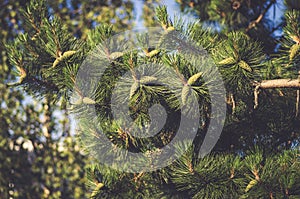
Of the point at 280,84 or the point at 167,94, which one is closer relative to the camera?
the point at 167,94

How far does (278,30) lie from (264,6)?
0.18 meters

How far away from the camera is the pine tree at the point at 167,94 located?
5.41 feet

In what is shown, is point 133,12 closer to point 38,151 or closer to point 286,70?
point 38,151

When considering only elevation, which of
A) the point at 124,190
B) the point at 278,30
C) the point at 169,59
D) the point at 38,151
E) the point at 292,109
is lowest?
the point at 38,151

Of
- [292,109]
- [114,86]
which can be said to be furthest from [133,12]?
[114,86]

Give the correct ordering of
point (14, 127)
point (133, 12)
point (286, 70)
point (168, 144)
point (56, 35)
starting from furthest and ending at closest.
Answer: point (133, 12) → point (14, 127) → point (286, 70) → point (168, 144) → point (56, 35)

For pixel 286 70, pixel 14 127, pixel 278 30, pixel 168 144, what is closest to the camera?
pixel 168 144

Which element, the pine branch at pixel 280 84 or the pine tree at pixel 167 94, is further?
the pine branch at pixel 280 84

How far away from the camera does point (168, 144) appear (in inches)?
74.7

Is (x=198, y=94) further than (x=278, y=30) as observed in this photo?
No

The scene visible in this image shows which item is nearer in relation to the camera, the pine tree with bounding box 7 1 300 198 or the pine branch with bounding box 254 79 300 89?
the pine tree with bounding box 7 1 300 198

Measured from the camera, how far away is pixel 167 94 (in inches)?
67.7

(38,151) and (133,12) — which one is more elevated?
(133,12)

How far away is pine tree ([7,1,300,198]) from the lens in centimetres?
165
